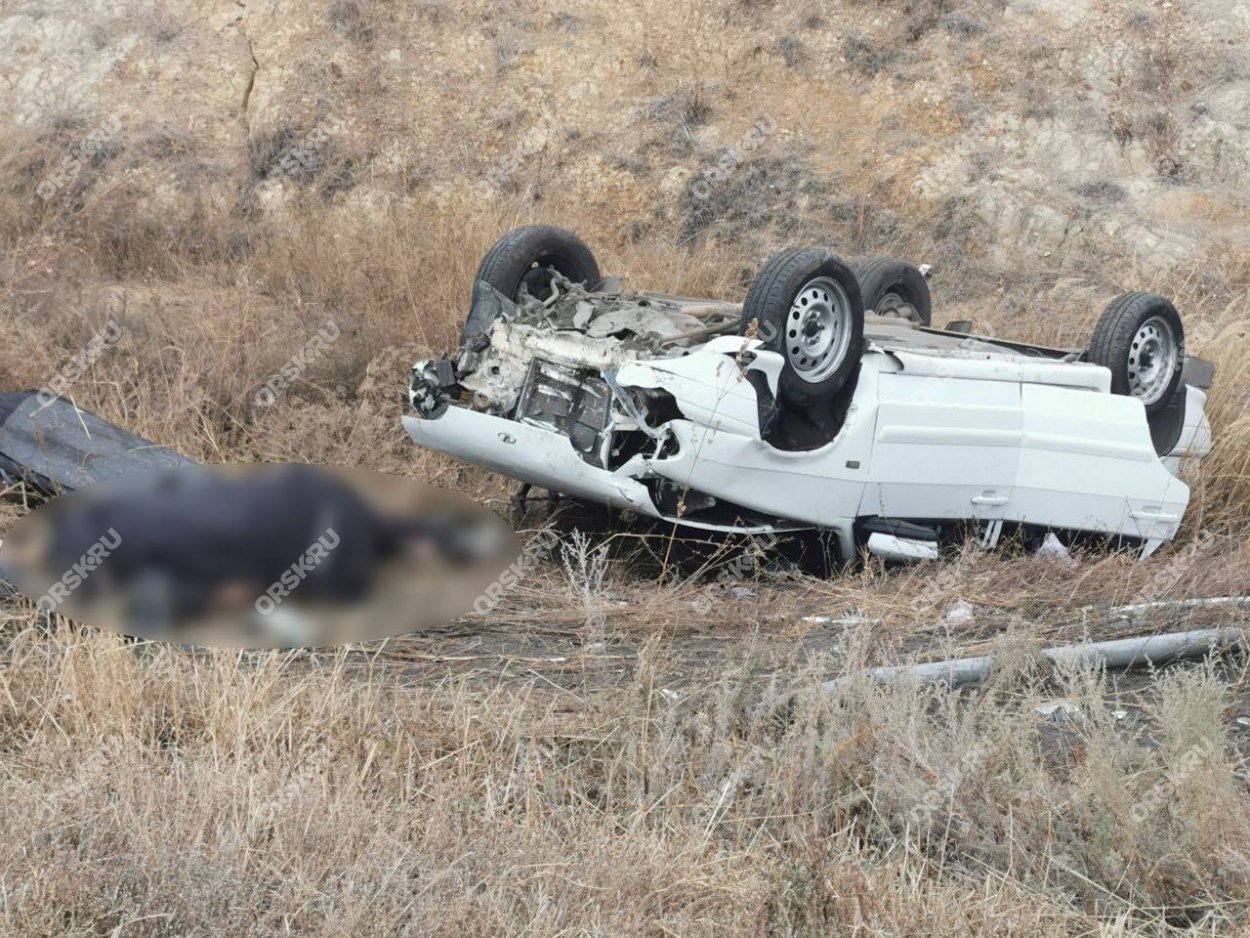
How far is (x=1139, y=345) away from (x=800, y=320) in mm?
2324

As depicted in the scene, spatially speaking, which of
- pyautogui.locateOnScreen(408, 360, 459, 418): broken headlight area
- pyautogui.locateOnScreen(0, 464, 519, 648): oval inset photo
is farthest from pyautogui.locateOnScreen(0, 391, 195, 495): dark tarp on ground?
pyautogui.locateOnScreen(408, 360, 459, 418): broken headlight area

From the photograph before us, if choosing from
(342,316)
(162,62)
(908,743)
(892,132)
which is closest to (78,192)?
(162,62)

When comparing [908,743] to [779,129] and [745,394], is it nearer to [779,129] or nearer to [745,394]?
[745,394]

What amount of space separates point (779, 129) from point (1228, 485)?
290 inches

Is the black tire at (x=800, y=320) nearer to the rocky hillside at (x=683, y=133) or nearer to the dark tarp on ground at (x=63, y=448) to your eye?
the dark tarp on ground at (x=63, y=448)

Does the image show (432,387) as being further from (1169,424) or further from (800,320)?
(1169,424)

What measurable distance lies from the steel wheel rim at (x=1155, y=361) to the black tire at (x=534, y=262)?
Result: 2989mm

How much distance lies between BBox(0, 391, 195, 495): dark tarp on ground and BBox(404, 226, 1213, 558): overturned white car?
4.55ft

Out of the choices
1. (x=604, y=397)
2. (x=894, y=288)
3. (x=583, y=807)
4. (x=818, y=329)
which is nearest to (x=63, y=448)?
(x=604, y=397)

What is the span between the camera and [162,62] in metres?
14.3

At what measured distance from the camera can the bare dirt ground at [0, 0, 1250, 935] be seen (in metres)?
3.59

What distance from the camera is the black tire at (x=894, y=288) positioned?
848 centimetres

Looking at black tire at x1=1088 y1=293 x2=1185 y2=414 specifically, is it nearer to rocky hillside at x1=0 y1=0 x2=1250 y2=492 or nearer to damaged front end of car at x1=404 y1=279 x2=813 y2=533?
damaged front end of car at x1=404 y1=279 x2=813 y2=533

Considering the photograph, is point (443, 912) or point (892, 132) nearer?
point (443, 912)
